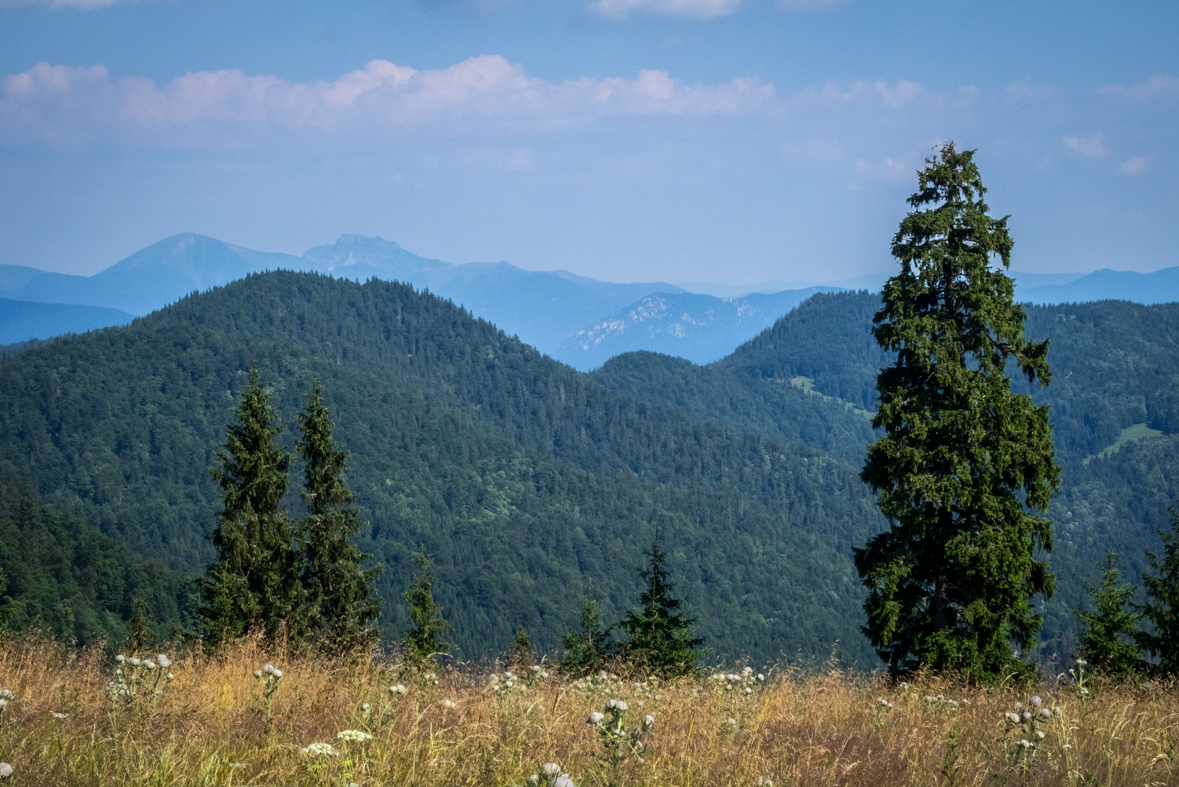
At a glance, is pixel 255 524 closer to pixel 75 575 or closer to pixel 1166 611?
pixel 1166 611

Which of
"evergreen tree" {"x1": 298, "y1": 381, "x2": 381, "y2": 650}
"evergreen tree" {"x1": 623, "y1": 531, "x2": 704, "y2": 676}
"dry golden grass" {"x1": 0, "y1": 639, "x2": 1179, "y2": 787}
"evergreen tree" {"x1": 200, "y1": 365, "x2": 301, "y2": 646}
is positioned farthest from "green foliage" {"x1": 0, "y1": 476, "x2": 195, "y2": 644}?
"dry golden grass" {"x1": 0, "y1": 639, "x2": 1179, "y2": 787}

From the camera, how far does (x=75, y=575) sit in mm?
94125

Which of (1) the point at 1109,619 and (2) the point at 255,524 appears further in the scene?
(1) the point at 1109,619

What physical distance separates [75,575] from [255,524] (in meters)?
91.6

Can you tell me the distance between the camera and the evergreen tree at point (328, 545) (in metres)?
21.8

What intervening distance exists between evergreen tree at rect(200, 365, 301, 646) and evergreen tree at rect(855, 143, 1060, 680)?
1393 centimetres

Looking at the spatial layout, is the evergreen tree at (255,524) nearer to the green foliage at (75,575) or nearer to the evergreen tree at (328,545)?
the evergreen tree at (328,545)

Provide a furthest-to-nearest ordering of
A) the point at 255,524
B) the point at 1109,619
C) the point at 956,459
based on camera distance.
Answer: the point at 1109,619, the point at 255,524, the point at 956,459

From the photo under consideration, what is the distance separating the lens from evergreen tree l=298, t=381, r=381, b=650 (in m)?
21.8

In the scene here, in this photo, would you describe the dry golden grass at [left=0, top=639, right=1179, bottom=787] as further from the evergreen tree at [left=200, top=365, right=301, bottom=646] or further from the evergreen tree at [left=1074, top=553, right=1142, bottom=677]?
the evergreen tree at [left=1074, top=553, right=1142, bottom=677]

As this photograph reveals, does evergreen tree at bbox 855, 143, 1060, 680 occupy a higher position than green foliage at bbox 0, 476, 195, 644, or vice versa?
evergreen tree at bbox 855, 143, 1060, 680

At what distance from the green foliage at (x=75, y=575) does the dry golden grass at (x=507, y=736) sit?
267 feet

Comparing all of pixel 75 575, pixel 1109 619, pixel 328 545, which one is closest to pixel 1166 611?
pixel 1109 619

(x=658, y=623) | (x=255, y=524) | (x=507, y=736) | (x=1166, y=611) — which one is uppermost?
(x=507, y=736)
